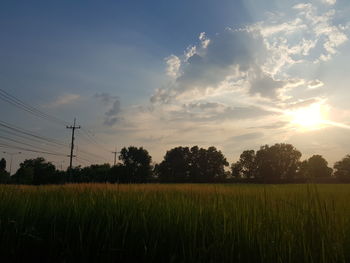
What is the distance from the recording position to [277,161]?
73938 millimetres

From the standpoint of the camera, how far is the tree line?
7188 centimetres

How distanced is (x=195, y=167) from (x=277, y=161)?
765 inches

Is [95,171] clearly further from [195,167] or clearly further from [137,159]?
[195,167]

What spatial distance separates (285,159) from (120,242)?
76.4m

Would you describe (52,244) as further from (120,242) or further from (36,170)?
(36,170)

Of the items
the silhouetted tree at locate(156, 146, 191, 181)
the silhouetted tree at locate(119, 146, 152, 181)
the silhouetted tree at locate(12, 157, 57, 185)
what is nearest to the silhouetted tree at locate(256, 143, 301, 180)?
the silhouetted tree at locate(156, 146, 191, 181)

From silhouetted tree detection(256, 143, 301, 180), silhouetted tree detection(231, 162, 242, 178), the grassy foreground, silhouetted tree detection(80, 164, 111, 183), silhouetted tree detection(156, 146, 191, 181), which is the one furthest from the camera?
silhouetted tree detection(231, 162, 242, 178)

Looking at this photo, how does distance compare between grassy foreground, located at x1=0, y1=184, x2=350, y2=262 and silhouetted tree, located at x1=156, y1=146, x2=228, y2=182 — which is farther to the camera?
silhouetted tree, located at x1=156, y1=146, x2=228, y2=182

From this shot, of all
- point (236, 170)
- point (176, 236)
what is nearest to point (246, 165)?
point (236, 170)

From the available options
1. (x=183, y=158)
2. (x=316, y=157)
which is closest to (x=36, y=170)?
(x=183, y=158)

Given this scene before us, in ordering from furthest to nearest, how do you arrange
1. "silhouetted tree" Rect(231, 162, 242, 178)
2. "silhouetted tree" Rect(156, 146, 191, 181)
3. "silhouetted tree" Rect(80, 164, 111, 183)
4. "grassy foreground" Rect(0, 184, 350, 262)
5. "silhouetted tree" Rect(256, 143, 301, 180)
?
"silhouetted tree" Rect(231, 162, 242, 178) → "silhouetted tree" Rect(156, 146, 191, 181) → "silhouetted tree" Rect(256, 143, 301, 180) → "silhouetted tree" Rect(80, 164, 111, 183) → "grassy foreground" Rect(0, 184, 350, 262)

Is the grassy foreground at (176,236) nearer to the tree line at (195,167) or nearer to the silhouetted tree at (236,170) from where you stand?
the tree line at (195,167)

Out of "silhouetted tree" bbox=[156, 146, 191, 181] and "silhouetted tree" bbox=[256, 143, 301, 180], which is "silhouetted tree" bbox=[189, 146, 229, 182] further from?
"silhouetted tree" bbox=[256, 143, 301, 180]

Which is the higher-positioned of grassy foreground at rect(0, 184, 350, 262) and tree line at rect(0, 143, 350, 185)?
Answer: tree line at rect(0, 143, 350, 185)
